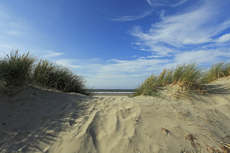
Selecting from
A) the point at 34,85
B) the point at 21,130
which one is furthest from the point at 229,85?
the point at 34,85

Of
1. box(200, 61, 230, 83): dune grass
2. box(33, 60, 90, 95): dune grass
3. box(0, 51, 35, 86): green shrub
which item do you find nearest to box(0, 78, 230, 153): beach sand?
box(0, 51, 35, 86): green shrub

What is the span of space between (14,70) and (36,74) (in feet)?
4.25

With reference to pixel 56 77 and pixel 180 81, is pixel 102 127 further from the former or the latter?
pixel 180 81

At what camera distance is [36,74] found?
5.23m

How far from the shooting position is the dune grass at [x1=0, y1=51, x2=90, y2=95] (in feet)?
12.8

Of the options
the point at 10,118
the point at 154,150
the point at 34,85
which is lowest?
the point at 154,150

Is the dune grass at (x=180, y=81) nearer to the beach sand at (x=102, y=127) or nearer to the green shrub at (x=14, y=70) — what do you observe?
the beach sand at (x=102, y=127)

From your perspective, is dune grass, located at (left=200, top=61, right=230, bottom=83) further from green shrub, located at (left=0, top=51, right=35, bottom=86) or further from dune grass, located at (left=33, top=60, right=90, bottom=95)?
green shrub, located at (left=0, top=51, right=35, bottom=86)

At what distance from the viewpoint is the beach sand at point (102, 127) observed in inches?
93.9

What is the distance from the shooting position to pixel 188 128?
9.63 ft

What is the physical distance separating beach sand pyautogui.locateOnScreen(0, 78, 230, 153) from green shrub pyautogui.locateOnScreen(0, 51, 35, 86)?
0.33 m

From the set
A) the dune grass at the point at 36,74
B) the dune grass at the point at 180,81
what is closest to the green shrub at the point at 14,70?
the dune grass at the point at 36,74

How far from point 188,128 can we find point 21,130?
3.71 meters

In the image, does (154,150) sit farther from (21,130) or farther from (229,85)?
(229,85)
